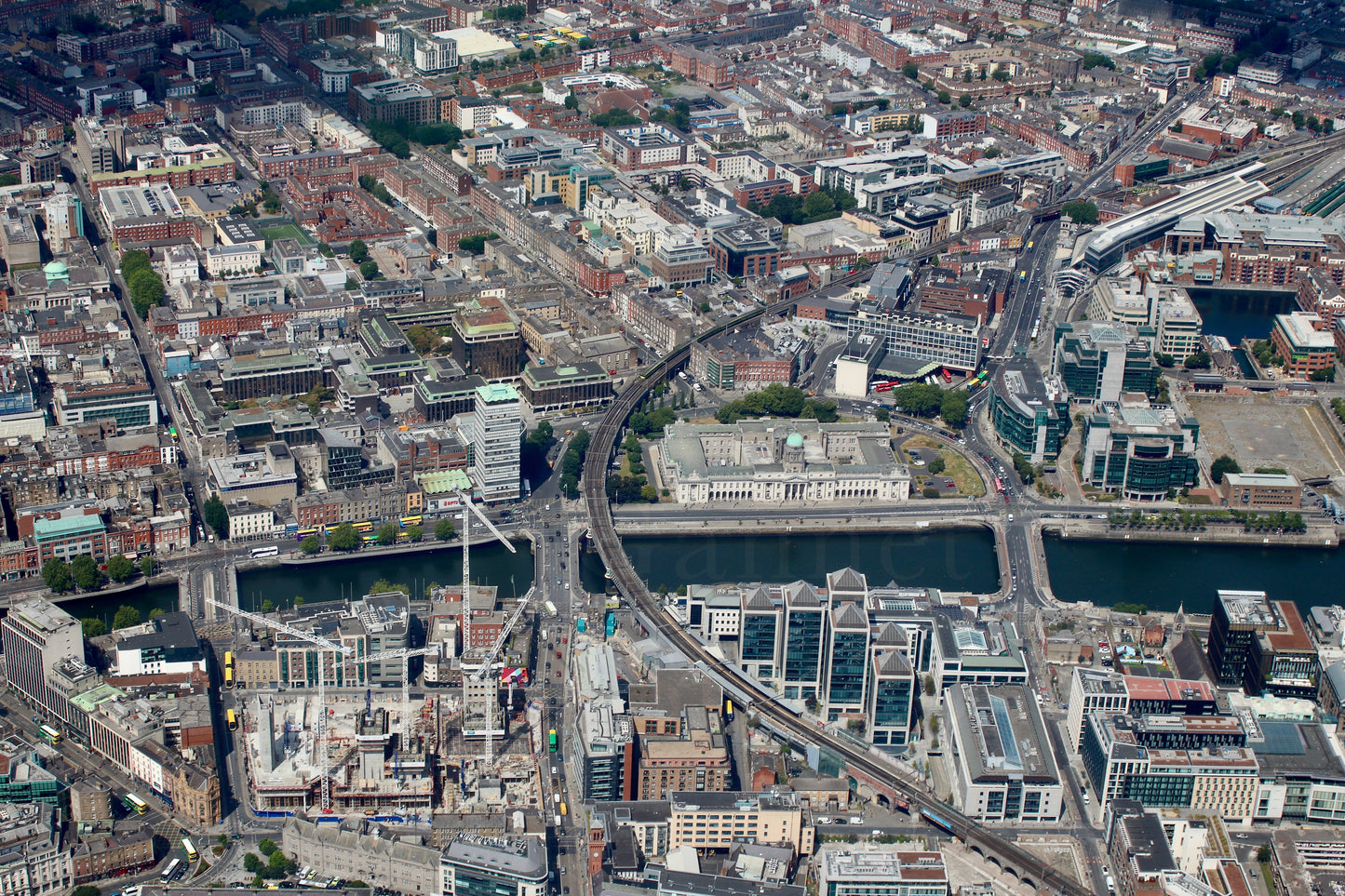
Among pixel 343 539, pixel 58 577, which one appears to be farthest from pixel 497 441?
pixel 58 577

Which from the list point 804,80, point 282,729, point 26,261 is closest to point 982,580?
point 282,729

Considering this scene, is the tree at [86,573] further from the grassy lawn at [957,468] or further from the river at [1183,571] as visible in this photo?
the river at [1183,571]

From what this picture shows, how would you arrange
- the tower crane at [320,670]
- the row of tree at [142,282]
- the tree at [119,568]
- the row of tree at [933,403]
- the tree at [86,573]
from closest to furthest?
the tower crane at [320,670] < the tree at [86,573] < the tree at [119,568] < the row of tree at [933,403] < the row of tree at [142,282]

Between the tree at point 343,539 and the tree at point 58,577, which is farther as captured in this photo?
the tree at point 343,539

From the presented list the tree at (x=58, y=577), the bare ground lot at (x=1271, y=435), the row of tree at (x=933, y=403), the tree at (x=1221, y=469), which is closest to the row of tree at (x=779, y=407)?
the row of tree at (x=933, y=403)

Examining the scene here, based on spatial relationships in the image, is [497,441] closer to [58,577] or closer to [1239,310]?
[58,577]

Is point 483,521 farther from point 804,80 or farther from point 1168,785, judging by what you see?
point 804,80
